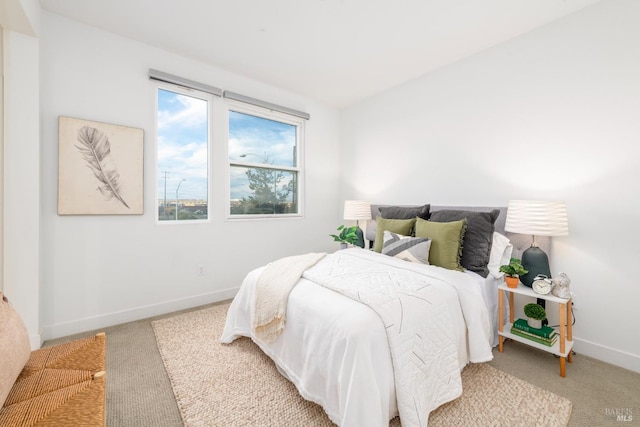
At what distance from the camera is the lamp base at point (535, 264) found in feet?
6.61

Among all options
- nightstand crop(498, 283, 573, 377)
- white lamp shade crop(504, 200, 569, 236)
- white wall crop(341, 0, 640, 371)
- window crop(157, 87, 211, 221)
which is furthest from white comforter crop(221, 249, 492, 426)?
window crop(157, 87, 211, 221)

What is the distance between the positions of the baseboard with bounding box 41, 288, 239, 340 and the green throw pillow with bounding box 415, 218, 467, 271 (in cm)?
229

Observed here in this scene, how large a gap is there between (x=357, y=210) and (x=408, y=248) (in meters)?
1.27

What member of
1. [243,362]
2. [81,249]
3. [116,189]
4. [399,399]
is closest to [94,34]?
[116,189]

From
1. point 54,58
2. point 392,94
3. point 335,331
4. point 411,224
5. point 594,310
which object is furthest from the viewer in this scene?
point 392,94

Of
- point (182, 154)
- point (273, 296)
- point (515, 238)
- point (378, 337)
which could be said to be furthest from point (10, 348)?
point (515, 238)

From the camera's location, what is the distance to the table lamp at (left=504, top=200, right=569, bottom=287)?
1.91 meters

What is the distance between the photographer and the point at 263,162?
3561 mm

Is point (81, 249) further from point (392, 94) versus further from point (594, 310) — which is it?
point (594, 310)

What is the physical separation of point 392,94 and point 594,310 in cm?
291

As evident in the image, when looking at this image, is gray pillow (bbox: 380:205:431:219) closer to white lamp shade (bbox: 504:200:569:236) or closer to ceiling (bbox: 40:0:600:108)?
white lamp shade (bbox: 504:200:569:236)

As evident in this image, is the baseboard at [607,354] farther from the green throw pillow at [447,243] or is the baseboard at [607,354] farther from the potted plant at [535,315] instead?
the green throw pillow at [447,243]

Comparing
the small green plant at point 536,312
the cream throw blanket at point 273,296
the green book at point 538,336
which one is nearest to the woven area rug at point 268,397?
the cream throw blanket at point 273,296

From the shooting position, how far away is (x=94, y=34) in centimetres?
235
